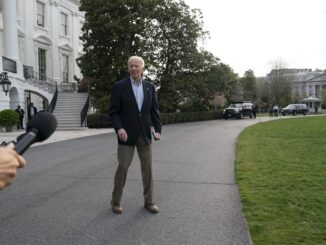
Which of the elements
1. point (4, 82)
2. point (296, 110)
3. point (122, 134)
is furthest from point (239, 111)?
point (122, 134)

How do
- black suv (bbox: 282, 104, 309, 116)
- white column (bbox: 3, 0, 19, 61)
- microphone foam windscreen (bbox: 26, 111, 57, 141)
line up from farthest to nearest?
black suv (bbox: 282, 104, 309, 116), white column (bbox: 3, 0, 19, 61), microphone foam windscreen (bbox: 26, 111, 57, 141)

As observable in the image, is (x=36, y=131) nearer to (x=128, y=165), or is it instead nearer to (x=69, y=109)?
(x=128, y=165)

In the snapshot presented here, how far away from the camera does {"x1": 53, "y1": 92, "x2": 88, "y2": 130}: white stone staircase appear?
28.5m

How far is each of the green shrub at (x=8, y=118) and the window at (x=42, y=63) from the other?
40.6 ft

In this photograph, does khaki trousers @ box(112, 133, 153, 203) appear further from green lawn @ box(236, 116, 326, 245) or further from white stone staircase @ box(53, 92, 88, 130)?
white stone staircase @ box(53, 92, 88, 130)

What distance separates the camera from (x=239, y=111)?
4553cm

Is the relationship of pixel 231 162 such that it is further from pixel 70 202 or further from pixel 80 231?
pixel 80 231

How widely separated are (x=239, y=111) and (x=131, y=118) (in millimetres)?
41049

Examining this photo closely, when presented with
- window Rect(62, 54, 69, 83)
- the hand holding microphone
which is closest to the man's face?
the hand holding microphone

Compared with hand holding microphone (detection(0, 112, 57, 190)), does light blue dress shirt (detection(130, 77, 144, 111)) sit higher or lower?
higher

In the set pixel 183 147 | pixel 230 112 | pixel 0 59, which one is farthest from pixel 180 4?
pixel 183 147

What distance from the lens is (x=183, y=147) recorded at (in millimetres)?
14227

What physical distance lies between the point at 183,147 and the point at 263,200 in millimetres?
8263

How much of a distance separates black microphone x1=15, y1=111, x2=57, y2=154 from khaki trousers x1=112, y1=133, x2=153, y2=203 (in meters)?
3.64
